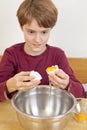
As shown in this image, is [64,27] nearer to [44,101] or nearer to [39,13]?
[39,13]

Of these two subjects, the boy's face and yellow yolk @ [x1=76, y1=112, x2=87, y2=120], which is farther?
the boy's face

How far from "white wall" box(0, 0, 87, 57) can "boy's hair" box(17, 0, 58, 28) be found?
433mm

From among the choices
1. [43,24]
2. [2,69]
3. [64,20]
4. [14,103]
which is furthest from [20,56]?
[64,20]

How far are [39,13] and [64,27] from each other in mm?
526

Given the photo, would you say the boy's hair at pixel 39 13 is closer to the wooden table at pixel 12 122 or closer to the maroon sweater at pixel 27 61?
the maroon sweater at pixel 27 61

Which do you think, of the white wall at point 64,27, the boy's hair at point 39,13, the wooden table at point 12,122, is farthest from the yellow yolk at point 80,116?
the white wall at point 64,27

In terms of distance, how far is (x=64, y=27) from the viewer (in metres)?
1.54

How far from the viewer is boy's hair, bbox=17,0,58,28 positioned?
3.36ft

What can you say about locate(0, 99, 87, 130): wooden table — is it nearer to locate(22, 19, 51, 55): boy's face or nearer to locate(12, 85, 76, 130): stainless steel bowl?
locate(12, 85, 76, 130): stainless steel bowl

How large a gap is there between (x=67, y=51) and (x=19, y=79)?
76 centimetres

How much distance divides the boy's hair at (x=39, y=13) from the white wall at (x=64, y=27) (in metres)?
0.43

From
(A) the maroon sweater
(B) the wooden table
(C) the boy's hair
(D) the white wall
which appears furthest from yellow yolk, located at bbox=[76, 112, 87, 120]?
(D) the white wall

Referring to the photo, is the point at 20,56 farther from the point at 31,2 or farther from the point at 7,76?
the point at 31,2

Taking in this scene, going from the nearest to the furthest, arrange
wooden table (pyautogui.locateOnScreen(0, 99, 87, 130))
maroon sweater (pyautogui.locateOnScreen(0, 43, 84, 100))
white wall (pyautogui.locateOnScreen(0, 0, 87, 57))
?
wooden table (pyautogui.locateOnScreen(0, 99, 87, 130)) → maroon sweater (pyautogui.locateOnScreen(0, 43, 84, 100)) → white wall (pyautogui.locateOnScreen(0, 0, 87, 57))
